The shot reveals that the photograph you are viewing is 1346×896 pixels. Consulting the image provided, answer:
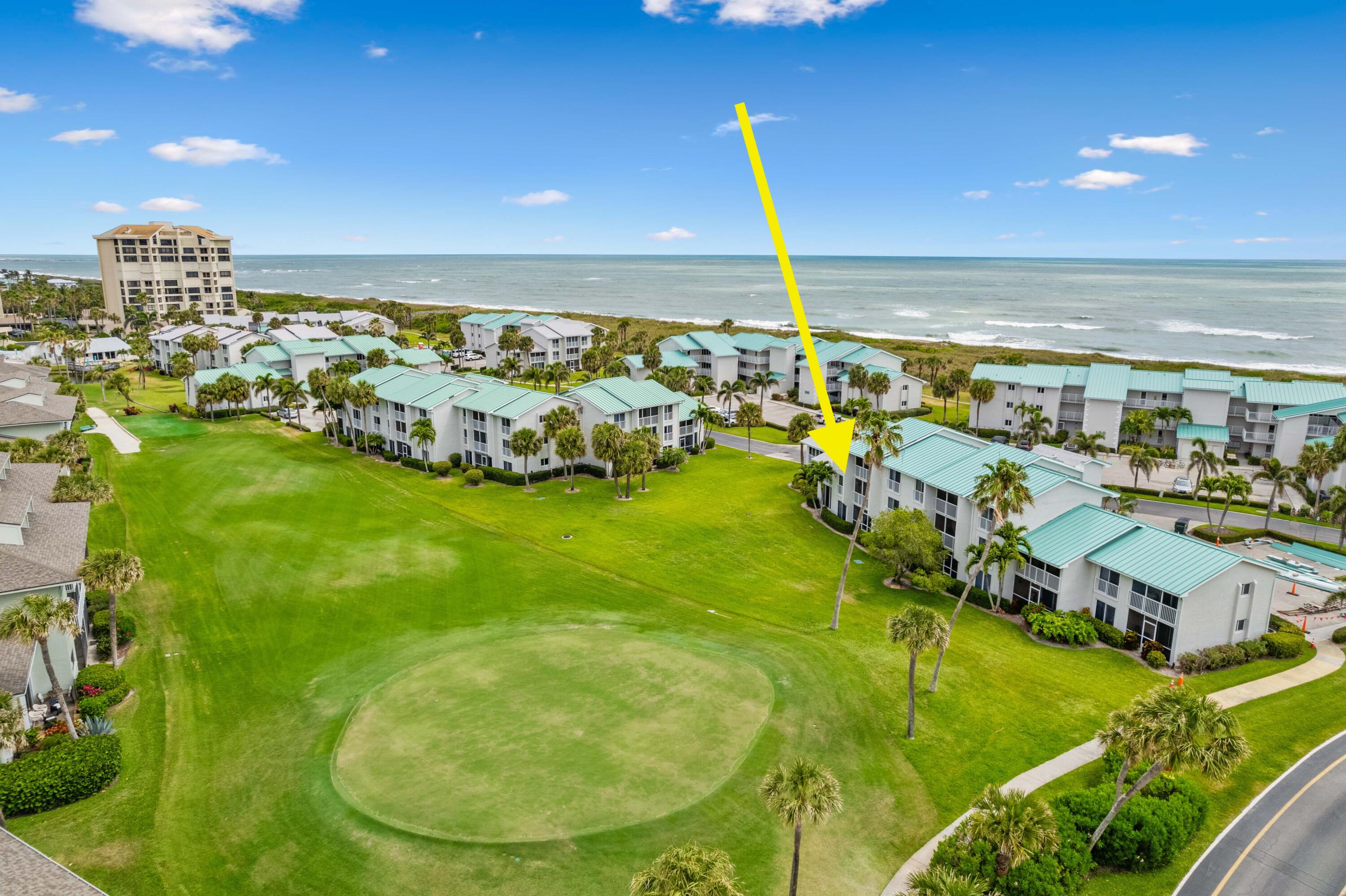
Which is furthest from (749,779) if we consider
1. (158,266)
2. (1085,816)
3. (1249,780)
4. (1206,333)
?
(1206,333)

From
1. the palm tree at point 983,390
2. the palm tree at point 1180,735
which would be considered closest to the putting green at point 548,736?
the palm tree at point 1180,735

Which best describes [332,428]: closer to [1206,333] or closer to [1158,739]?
[1158,739]

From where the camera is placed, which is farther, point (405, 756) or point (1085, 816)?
point (405, 756)

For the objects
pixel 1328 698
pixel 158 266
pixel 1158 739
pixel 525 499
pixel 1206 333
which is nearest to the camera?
pixel 1158 739

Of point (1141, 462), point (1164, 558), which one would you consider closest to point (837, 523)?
point (1164, 558)

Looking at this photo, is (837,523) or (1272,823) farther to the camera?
(837,523)

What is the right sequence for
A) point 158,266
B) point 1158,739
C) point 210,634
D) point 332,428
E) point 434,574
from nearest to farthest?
point 1158,739, point 210,634, point 434,574, point 332,428, point 158,266

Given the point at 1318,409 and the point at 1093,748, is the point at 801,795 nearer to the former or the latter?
the point at 1093,748

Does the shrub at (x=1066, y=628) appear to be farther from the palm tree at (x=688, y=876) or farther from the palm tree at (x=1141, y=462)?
the palm tree at (x=1141, y=462)
